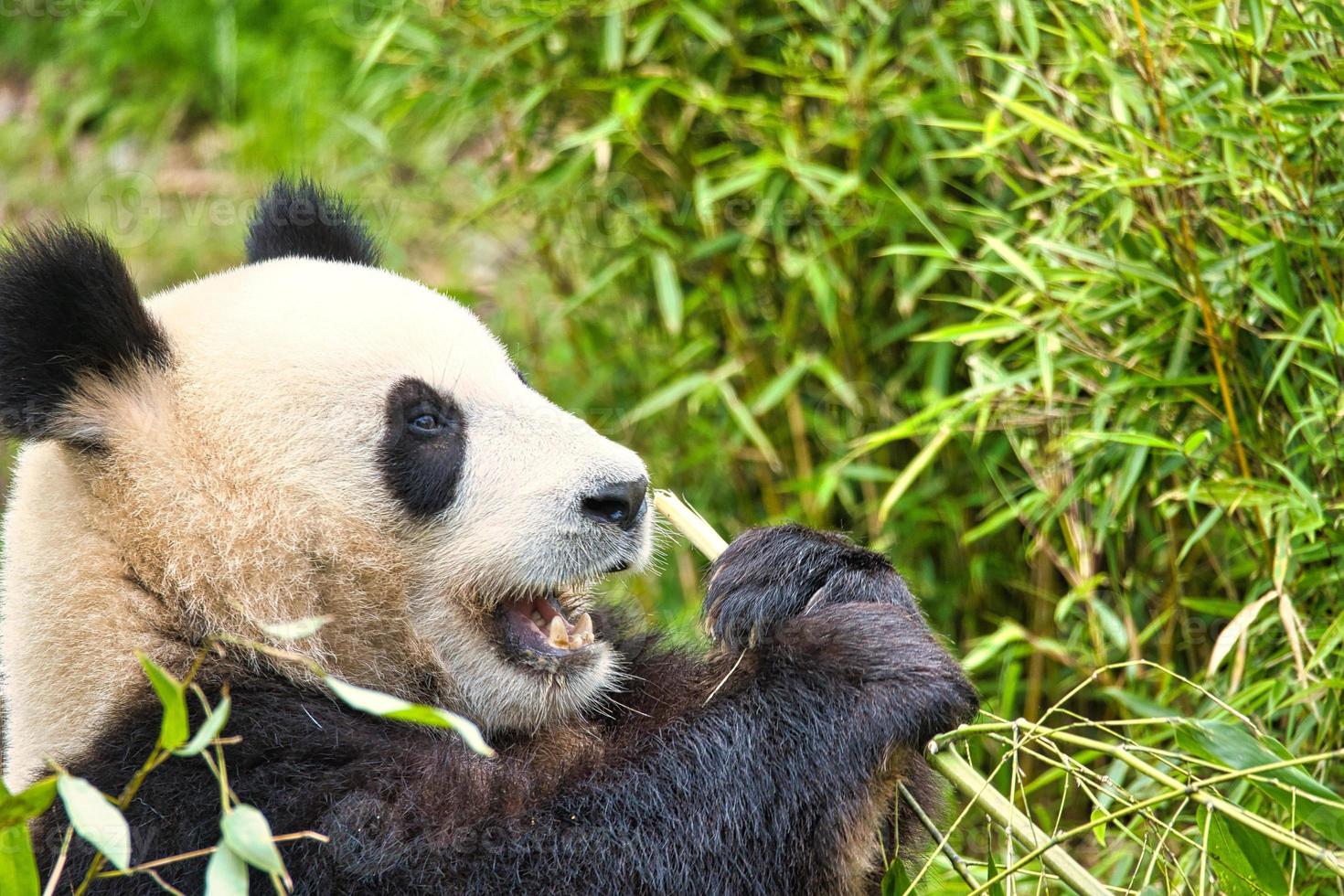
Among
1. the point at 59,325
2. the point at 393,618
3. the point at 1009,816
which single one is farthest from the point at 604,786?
the point at 59,325

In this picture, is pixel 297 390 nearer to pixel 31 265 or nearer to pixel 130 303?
pixel 130 303

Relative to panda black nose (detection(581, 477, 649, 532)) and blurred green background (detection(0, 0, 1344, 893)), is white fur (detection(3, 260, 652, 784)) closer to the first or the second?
panda black nose (detection(581, 477, 649, 532))

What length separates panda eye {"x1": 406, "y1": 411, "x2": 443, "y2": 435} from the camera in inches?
107

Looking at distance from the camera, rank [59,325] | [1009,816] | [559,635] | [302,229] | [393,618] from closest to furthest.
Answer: [1009,816]
[59,325]
[393,618]
[559,635]
[302,229]

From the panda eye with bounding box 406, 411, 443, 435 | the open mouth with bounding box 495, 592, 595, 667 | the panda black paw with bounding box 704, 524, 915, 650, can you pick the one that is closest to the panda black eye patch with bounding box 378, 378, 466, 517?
the panda eye with bounding box 406, 411, 443, 435

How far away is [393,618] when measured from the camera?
2666 mm

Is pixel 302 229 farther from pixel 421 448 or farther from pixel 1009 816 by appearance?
pixel 1009 816

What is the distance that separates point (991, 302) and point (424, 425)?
7.20 ft

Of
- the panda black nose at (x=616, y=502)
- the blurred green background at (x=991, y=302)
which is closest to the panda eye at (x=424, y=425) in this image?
the panda black nose at (x=616, y=502)

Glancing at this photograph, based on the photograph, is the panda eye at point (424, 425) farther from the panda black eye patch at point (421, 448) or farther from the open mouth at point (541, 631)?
the open mouth at point (541, 631)

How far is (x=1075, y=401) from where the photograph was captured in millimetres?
3623

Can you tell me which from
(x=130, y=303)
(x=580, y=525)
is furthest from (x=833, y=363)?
(x=130, y=303)

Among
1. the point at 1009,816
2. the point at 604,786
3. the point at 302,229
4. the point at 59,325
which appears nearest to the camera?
the point at 1009,816

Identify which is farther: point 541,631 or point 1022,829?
point 541,631
